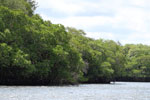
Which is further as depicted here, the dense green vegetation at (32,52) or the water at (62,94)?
the dense green vegetation at (32,52)

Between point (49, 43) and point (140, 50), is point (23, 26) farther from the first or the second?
point (140, 50)

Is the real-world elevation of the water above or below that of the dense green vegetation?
below

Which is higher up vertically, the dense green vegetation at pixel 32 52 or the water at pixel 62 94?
the dense green vegetation at pixel 32 52

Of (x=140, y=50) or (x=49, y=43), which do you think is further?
(x=140, y=50)

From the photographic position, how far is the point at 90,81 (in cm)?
8194

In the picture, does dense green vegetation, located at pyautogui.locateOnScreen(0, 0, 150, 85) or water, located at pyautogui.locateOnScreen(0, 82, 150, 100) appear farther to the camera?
dense green vegetation, located at pyautogui.locateOnScreen(0, 0, 150, 85)

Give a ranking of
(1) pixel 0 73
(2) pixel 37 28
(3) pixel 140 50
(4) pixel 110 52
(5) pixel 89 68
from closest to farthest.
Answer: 1. (1) pixel 0 73
2. (2) pixel 37 28
3. (5) pixel 89 68
4. (4) pixel 110 52
5. (3) pixel 140 50

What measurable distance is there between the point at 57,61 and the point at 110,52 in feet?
133

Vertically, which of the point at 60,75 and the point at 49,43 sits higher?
the point at 49,43

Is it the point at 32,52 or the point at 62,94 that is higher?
the point at 32,52

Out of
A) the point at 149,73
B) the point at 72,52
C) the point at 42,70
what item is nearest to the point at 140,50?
the point at 149,73

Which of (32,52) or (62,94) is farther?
(32,52)

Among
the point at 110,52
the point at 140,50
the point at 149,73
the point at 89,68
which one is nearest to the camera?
the point at 89,68

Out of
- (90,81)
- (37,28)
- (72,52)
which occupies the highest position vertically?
(37,28)
